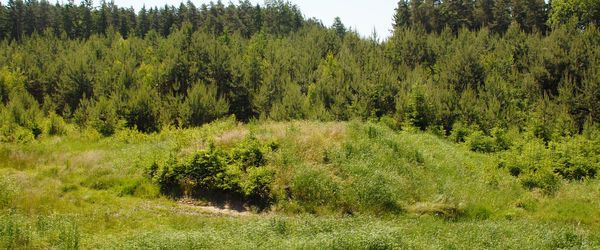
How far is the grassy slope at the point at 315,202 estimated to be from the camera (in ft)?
24.5

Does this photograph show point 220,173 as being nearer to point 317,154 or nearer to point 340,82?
point 317,154

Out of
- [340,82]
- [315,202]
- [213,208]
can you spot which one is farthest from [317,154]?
[340,82]

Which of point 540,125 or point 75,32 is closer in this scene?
point 540,125

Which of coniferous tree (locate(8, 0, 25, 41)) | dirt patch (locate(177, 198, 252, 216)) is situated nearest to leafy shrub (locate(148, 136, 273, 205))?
dirt patch (locate(177, 198, 252, 216))

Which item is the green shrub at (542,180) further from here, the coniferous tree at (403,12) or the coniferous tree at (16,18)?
the coniferous tree at (16,18)

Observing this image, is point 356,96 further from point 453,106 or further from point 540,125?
point 540,125

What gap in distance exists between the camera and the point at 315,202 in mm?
10422

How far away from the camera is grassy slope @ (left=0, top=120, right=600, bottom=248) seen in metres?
7.48

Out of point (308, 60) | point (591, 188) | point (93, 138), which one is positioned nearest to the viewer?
point (591, 188)

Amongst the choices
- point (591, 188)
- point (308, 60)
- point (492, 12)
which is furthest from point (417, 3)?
point (591, 188)

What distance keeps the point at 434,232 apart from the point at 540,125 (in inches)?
534

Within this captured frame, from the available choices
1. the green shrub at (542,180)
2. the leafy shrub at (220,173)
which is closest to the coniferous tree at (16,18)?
the leafy shrub at (220,173)

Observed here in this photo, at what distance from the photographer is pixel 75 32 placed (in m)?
68.5

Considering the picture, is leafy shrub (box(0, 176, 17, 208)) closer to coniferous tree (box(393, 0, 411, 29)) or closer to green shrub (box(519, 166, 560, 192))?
green shrub (box(519, 166, 560, 192))
